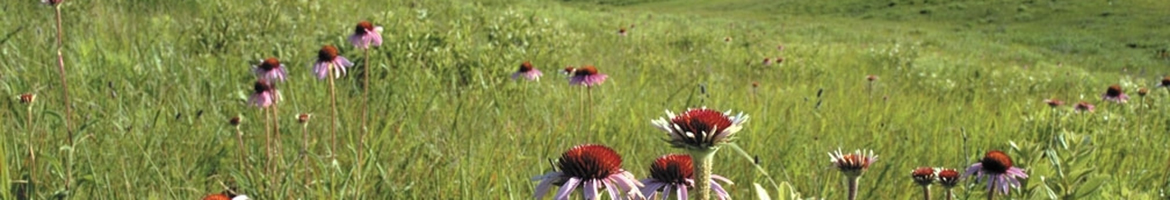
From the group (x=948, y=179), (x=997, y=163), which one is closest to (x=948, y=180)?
(x=948, y=179)

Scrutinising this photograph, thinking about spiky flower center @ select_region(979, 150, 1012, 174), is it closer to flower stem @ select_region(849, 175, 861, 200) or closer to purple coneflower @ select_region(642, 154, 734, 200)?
flower stem @ select_region(849, 175, 861, 200)

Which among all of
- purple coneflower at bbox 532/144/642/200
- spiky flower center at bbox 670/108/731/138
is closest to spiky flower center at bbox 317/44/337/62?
purple coneflower at bbox 532/144/642/200

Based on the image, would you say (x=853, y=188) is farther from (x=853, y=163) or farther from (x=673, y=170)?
(x=673, y=170)

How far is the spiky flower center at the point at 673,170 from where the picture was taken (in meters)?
0.81

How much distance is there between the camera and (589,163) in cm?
78

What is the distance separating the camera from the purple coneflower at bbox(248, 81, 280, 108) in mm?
1568

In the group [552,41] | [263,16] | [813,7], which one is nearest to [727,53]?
[552,41]

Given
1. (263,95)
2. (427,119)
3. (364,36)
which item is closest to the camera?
(263,95)

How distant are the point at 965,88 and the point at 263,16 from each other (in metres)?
4.10

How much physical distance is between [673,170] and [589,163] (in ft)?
0.31

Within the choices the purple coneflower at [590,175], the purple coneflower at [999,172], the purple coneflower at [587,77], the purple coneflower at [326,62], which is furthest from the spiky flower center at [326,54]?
the purple coneflower at [999,172]

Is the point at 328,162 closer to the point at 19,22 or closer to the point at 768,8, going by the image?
the point at 19,22

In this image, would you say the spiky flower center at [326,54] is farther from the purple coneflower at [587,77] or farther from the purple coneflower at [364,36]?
the purple coneflower at [587,77]

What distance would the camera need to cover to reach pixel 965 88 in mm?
4840
